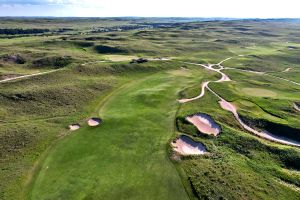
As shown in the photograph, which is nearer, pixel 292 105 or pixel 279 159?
pixel 279 159

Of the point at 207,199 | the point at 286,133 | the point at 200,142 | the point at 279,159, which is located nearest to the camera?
the point at 207,199

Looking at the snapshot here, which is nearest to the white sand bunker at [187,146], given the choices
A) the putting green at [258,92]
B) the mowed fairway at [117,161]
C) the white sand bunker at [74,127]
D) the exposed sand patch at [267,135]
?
the mowed fairway at [117,161]

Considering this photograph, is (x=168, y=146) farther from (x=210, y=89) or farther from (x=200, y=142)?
(x=210, y=89)

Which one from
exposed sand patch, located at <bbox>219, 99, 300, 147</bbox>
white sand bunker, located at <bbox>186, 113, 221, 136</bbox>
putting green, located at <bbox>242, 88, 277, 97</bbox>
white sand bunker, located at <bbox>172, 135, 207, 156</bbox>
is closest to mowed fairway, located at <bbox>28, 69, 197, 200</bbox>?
white sand bunker, located at <bbox>172, 135, 207, 156</bbox>

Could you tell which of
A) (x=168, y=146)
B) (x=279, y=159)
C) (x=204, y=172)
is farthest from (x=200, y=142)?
(x=279, y=159)

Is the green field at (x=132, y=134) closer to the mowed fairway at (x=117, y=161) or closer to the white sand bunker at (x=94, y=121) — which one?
the mowed fairway at (x=117, y=161)

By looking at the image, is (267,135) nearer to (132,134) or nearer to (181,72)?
(132,134)
